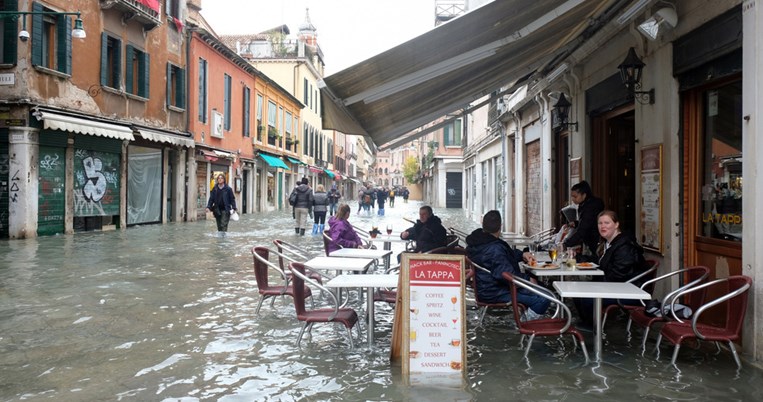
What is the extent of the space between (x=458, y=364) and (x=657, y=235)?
342 centimetres

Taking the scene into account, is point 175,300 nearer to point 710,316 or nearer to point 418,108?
point 418,108

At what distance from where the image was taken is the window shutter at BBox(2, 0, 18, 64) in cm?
1374

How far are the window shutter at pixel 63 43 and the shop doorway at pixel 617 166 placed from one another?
41.5 ft

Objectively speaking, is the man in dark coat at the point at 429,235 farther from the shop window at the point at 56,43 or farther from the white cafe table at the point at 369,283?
the shop window at the point at 56,43

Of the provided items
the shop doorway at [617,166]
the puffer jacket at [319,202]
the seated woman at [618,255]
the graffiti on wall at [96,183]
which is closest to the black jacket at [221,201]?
the puffer jacket at [319,202]

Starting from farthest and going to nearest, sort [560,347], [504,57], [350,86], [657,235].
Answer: [504,57]
[657,235]
[350,86]
[560,347]

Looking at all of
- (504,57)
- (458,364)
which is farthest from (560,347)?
(504,57)

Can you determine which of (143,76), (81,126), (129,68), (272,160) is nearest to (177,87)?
(143,76)

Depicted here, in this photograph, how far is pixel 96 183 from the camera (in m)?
16.9

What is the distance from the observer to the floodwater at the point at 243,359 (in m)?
4.00

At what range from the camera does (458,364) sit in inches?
168

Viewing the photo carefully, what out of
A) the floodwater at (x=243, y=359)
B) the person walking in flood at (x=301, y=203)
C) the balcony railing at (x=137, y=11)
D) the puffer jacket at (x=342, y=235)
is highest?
the balcony railing at (x=137, y=11)

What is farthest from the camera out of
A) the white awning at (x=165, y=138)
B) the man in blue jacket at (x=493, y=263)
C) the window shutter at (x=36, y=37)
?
the white awning at (x=165, y=138)

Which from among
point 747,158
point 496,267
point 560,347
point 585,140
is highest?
point 585,140
